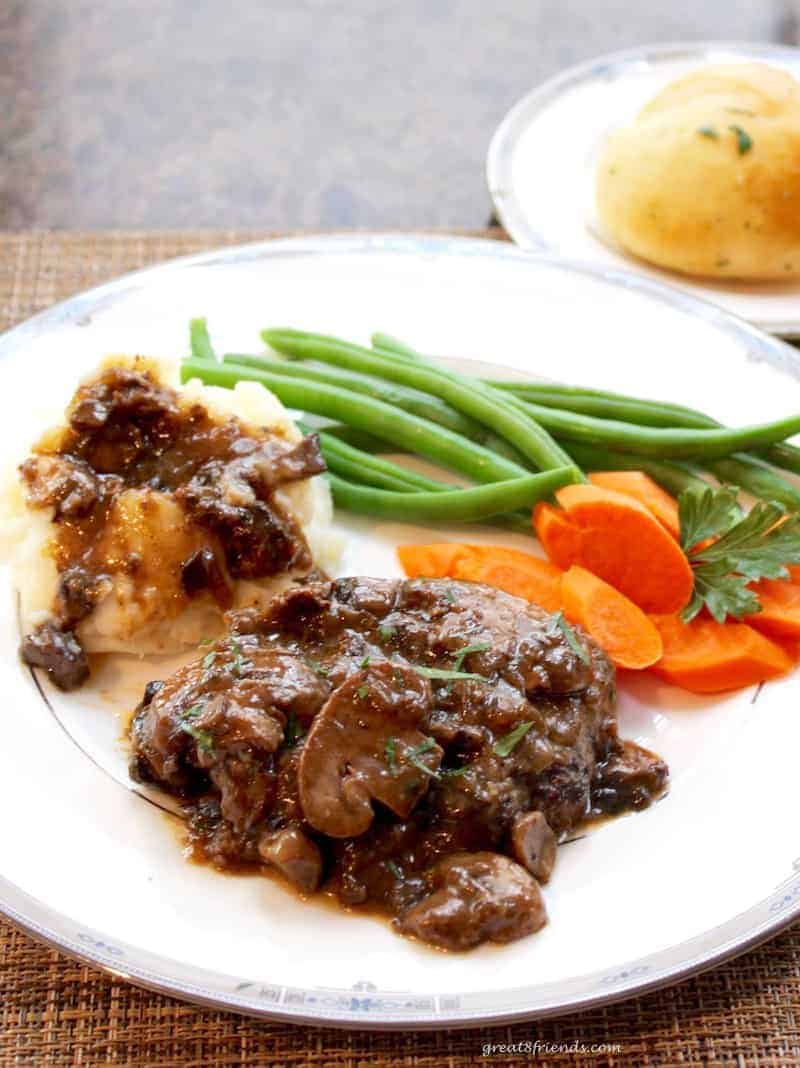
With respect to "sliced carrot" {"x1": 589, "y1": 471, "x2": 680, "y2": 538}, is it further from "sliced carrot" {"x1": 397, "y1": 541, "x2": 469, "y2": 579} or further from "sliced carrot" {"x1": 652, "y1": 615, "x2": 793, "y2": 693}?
"sliced carrot" {"x1": 397, "y1": 541, "x2": 469, "y2": 579}

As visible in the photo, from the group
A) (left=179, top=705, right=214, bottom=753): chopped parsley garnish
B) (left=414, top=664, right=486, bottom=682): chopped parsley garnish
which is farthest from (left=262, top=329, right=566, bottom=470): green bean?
(left=179, top=705, right=214, bottom=753): chopped parsley garnish

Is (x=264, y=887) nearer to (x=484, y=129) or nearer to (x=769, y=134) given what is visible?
(x=769, y=134)

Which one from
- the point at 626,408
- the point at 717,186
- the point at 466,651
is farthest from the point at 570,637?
the point at 717,186

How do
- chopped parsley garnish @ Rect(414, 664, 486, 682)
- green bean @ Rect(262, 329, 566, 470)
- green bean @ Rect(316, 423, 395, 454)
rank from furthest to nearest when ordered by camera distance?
green bean @ Rect(316, 423, 395, 454) → green bean @ Rect(262, 329, 566, 470) → chopped parsley garnish @ Rect(414, 664, 486, 682)

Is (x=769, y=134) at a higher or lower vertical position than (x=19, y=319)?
higher

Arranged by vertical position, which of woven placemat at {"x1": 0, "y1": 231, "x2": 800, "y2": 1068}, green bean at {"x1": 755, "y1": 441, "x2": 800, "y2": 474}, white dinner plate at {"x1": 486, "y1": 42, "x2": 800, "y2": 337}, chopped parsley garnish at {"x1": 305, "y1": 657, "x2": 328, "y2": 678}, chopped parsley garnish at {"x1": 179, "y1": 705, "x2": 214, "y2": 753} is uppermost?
white dinner plate at {"x1": 486, "y1": 42, "x2": 800, "y2": 337}

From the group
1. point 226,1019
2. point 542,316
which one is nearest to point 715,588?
point 542,316
